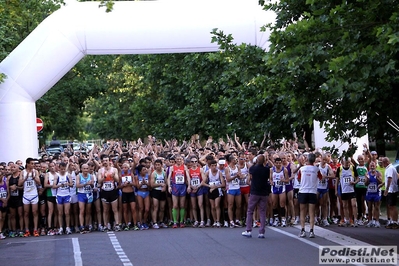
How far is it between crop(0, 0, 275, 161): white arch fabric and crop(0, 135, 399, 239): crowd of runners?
162cm

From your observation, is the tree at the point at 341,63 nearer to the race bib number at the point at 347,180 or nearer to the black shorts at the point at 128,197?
the race bib number at the point at 347,180

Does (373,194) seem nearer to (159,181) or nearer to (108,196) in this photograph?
(159,181)

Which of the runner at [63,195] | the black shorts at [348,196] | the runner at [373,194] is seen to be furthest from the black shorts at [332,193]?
the runner at [63,195]

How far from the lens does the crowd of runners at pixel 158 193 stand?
59.6 feet

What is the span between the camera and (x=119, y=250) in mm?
14547

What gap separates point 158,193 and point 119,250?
4.39 meters

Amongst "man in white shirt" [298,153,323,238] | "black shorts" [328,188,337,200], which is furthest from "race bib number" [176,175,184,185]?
"man in white shirt" [298,153,323,238]

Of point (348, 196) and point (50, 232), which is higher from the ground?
point (348, 196)

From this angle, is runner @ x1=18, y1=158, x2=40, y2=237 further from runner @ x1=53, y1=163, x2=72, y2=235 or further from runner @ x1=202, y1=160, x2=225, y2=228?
runner @ x1=202, y1=160, x2=225, y2=228

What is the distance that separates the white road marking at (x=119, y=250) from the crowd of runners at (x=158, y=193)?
1137 millimetres

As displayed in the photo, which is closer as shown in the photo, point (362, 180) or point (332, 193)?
point (362, 180)

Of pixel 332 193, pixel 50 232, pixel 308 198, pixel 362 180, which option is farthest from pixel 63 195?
pixel 362 180

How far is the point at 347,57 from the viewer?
1190 centimetres

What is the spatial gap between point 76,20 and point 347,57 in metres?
9.62
